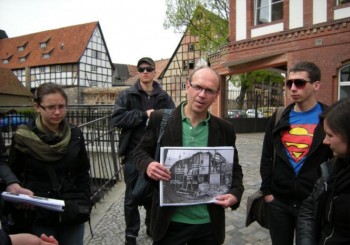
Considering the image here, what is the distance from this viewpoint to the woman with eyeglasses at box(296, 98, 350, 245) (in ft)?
5.66

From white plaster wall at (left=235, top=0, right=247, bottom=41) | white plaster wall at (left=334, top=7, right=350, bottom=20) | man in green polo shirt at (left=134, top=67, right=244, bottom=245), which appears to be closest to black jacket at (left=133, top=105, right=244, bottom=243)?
man in green polo shirt at (left=134, top=67, right=244, bottom=245)

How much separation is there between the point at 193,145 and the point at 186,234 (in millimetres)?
575

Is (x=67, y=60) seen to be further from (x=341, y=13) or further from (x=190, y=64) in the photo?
(x=341, y=13)

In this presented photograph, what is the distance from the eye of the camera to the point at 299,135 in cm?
253

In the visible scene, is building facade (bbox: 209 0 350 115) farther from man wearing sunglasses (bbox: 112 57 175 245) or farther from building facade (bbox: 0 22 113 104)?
building facade (bbox: 0 22 113 104)

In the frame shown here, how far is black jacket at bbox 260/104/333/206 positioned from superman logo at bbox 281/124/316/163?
0.04 m

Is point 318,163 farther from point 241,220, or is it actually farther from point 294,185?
point 241,220

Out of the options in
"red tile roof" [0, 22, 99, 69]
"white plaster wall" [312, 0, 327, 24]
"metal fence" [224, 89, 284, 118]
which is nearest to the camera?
"white plaster wall" [312, 0, 327, 24]

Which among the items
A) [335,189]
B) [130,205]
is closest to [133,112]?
[130,205]

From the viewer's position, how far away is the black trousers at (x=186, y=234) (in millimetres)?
2082

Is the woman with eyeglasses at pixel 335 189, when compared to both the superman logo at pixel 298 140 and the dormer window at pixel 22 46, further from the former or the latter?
the dormer window at pixel 22 46

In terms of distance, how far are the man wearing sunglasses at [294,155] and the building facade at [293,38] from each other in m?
11.8

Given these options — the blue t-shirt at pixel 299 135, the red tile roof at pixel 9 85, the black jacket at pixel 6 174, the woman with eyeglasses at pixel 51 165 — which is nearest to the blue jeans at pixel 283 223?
the blue t-shirt at pixel 299 135

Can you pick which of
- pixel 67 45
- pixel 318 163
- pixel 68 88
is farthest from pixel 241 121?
pixel 67 45
